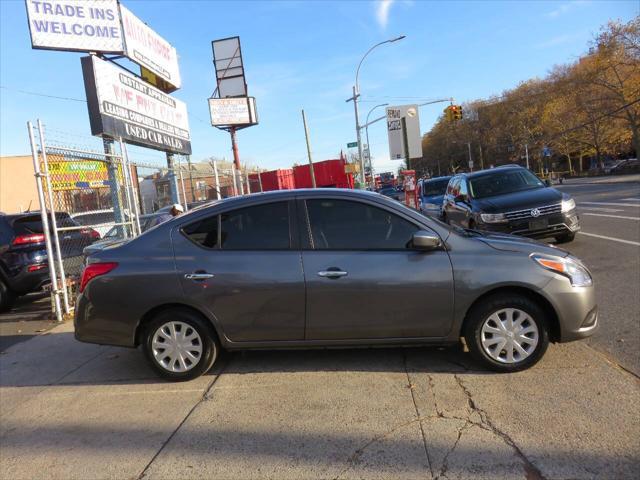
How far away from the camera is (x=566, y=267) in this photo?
4141 millimetres

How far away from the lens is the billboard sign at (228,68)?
Answer: 30266 millimetres

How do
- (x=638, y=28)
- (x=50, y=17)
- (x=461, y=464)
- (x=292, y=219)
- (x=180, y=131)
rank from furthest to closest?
(x=638, y=28), (x=180, y=131), (x=50, y=17), (x=292, y=219), (x=461, y=464)

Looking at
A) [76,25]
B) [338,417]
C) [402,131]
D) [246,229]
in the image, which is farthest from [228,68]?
[338,417]

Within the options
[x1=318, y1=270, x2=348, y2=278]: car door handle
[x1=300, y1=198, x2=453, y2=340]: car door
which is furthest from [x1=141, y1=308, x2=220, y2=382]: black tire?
[x1=318, y1=270, x2=348, y2=278]: car door handle

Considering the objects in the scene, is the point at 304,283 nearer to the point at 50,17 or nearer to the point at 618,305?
the point at 618,305

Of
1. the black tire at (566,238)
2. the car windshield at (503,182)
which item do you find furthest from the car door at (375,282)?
the car windshield at (503,182)

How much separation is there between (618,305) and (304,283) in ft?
12.7

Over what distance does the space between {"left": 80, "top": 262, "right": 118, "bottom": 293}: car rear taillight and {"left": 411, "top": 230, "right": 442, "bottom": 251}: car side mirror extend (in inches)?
103

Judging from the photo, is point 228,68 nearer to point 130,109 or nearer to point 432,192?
point 432,192

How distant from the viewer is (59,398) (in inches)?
176

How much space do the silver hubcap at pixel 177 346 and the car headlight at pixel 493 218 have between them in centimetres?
652

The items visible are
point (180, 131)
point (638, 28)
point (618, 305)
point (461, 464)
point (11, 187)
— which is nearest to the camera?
point (461, 464)

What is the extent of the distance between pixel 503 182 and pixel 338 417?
836 centimetres

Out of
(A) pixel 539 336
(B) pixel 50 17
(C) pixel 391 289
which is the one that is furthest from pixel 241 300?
(B) pixel 50 17
